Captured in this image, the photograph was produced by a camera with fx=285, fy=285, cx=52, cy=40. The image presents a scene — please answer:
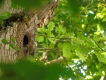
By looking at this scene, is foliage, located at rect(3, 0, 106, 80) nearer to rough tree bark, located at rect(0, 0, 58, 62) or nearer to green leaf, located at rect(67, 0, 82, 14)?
rough tree bark, located at rect(0, 0, 58, 62)

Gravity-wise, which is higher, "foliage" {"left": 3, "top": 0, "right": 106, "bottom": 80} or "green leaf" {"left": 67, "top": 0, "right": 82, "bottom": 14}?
"green leaf" {"left": 67, "top": 0, "right": 82, "bottom": 14}

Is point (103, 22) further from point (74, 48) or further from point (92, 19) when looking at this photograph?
point (74, 48)

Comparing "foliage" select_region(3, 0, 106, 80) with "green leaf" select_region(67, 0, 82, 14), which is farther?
"foliage" select_region(3, 0, 106, 80)

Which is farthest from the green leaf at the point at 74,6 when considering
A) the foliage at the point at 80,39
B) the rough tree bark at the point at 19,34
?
the rough tree bark at the point at 19,34

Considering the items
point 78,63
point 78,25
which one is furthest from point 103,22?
point 78,63

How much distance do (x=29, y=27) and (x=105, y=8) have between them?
1.89 meters

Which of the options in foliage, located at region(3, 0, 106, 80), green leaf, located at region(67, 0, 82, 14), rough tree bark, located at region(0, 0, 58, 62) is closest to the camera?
green leaf, located at region(67, 0, 82, 14)

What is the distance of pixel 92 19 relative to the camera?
4.55 metres

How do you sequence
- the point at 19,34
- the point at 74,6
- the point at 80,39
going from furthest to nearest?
1. the point at 80,39
2. the point at 19,34
3. the point at 74,6

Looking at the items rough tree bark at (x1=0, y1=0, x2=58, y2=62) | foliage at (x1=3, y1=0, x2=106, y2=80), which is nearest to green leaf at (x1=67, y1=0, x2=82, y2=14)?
foliage at (x1=3, y1=0, x2=106, y2=80)

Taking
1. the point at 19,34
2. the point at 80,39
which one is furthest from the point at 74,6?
the point at 80,39

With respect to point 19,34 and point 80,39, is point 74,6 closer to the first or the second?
point 19,34

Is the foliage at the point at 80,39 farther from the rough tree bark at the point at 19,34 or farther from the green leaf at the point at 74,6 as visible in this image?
the green leaf at the point at 74,6

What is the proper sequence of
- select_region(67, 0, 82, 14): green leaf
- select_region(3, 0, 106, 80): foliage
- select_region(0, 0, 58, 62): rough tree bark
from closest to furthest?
select_region(67, 0, 82, 14): green leaf, select_region(0, 0, 58, 62): rough tree bark, select_region(3, 0, 106, 80): foliage
